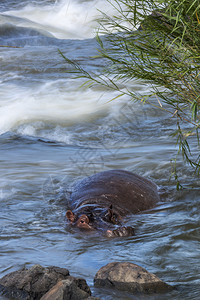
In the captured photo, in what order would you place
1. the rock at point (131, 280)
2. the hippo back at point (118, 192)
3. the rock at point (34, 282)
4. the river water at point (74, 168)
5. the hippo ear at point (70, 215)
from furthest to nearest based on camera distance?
the hippo back at point (118, 192) < the hippo ear at point (70, 215) < the river water at point (74, 168) < the rock at point (131, 280) < the rock at point (34, 282)

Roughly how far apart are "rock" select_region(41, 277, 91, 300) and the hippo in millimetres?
1317

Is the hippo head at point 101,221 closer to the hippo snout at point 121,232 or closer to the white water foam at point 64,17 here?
the hippo snout at point 121,232

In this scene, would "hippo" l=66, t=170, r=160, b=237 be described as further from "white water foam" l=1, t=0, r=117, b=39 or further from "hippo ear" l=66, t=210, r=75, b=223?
"white water foam" l=1, t=0, r=117, b=39

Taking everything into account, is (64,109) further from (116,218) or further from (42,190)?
(116,218)

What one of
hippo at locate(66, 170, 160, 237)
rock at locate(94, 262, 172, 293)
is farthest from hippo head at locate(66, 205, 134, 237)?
rock at locate(94, 262, 172, 293)

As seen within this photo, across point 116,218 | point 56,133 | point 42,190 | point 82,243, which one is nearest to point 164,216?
point 116,218

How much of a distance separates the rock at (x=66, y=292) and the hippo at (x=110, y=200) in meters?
1.32

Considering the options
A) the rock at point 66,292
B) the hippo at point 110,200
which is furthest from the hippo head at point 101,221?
the rock at point 66,292

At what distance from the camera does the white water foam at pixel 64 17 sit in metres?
19.4

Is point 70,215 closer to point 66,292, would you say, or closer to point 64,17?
point 66,292

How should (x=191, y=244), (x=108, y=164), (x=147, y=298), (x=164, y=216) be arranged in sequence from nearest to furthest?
1. (x=147, y=298)
2. (x=191, y=244)
3. (x=164, y=216)
4. (x=108, y=164)

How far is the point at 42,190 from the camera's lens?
5.69 metres

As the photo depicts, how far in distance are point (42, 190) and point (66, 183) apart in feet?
1.19

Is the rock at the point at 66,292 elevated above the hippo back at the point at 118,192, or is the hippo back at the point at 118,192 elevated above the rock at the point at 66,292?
the hippo back at the point at 118,192
